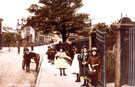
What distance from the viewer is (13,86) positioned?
5.18 metres

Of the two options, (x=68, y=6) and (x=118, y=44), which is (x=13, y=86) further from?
(x=68, y=6)

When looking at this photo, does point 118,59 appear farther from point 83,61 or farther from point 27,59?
point 27,59

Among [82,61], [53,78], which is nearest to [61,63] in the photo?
[53,78]

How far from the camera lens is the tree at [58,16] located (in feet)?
30.9

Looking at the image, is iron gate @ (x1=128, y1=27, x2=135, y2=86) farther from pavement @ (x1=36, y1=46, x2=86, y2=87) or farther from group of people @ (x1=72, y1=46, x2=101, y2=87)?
pavement @ (x1=36, y1=46, x2=86, y2=87)

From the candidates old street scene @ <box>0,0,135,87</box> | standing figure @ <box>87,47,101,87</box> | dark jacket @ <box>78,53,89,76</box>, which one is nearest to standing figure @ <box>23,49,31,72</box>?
old street scene @ <box>0,0,135,87</box>

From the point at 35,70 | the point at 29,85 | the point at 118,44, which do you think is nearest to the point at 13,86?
the point at 29,85

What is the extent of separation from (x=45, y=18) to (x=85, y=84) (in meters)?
5.41

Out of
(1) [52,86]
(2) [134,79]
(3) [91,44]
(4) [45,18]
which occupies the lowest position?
(1) [52,86]

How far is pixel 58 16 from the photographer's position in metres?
9.99

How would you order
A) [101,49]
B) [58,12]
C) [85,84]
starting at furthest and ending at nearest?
[58,12]
[85,84]
[101,49]

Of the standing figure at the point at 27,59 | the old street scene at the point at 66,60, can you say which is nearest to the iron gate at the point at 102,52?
the old street scene at the point at 66,60

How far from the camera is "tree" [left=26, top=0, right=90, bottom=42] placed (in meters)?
9.43

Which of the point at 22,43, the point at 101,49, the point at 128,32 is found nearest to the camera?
the point at 128,32
